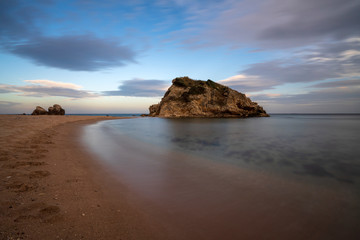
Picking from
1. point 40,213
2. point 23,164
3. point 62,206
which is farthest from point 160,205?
point 23,164

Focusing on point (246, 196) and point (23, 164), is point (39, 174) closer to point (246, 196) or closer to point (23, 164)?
point (23, 164)

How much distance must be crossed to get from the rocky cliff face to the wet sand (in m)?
66.7

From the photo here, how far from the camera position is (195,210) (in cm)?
377

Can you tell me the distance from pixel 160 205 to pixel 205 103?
70002mm

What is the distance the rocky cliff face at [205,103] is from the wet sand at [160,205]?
6665cm

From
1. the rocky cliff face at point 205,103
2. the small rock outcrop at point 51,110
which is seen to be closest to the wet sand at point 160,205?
the rocky cliff face at point 205,103

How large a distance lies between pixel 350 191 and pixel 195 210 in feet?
16.3

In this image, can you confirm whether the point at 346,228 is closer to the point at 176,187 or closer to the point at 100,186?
the point at 176,187

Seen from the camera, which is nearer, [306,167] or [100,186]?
[100,186]

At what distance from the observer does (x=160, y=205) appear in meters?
3.98

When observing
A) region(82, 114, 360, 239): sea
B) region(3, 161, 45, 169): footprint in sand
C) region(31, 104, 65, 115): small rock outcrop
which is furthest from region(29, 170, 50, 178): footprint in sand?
region(31, 104, 65, 115): small rock outcrop

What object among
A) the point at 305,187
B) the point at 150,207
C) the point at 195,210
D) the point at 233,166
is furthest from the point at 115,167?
the point at 305,187

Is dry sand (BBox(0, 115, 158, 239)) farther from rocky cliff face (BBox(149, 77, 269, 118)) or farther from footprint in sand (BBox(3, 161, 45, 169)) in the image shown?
rocky cliff face (BBox(149, 77, 269, 118))

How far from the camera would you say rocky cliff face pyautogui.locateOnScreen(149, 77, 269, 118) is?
7156 cm
